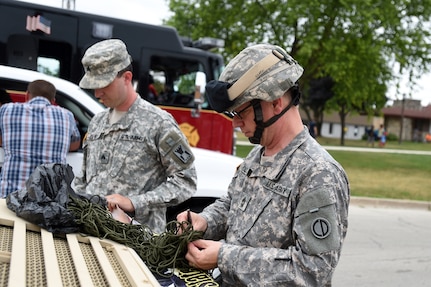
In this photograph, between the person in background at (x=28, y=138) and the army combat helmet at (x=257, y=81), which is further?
the person in background at (x=28, y=138)

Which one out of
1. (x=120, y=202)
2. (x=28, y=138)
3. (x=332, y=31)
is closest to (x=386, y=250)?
(x=28, y=138)

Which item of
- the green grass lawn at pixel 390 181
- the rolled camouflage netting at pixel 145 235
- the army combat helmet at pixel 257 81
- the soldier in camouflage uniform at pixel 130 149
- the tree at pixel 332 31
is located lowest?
the green grass lawn at pixel 390 181

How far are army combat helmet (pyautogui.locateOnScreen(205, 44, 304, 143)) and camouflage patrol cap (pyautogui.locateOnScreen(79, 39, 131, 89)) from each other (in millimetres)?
1033

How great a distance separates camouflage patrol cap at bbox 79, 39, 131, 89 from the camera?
2.62 metres

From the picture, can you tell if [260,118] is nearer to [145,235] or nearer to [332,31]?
[145,235]

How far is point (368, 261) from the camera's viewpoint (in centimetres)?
599

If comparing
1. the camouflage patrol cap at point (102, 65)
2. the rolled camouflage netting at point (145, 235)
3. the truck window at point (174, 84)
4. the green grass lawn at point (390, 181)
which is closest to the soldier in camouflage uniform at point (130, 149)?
the camouflage patrol cap at point (102, 65)

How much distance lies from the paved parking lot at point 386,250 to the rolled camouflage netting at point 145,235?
3.43 metres

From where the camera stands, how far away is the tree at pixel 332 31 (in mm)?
17891

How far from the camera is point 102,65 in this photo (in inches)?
103

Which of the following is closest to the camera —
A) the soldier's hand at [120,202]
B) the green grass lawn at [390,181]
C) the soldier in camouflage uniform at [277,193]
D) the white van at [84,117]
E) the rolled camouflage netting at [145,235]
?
the soldier in camouflage uniform at [277,193]

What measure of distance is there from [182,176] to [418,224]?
697 centimetres

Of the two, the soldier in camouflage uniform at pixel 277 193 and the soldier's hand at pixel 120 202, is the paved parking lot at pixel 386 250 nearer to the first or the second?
the soldier's hand at pixel 120 202

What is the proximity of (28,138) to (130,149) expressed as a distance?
102cm
